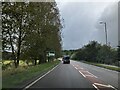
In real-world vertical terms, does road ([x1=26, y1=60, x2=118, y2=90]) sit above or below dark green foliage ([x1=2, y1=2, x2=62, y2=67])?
below

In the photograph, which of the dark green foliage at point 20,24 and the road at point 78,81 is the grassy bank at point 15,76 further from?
the dark green foliage at point 20,24

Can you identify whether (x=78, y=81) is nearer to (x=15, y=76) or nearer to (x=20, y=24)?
(x=15, y=76)

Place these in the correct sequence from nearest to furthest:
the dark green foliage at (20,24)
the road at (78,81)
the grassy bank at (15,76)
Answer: the grassy bank at (15,76)
the road at (78,81)
the dark green foliage at (20,24)

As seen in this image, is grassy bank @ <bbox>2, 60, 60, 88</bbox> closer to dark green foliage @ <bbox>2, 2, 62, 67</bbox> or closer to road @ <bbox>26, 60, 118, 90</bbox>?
road @ <bbox>26, 60, 118, 90</bbox>

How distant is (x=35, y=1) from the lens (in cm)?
3875

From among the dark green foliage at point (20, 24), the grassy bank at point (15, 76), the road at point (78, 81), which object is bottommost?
the road at point (78, 81)

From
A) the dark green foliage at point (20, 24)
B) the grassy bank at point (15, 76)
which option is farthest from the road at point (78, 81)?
the dark green foliage at point (20, 24)

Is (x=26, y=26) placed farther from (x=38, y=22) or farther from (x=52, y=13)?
(x=52, y=13)

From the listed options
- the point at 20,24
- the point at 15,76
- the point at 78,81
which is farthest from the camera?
the point at 20,24

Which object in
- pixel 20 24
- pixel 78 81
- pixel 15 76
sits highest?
pixel 20 24

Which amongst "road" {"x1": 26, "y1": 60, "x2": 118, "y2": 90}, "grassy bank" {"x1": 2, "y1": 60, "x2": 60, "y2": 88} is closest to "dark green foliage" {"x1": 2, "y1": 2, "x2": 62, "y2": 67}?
"grassy bank" {"x1": 2, "y1": 60, "x2": 60, "y2": 88}

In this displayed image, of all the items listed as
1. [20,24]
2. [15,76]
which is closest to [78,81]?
[15,76]

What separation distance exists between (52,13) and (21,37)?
455 inches

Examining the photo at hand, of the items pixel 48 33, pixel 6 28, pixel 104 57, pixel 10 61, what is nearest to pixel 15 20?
pixel 6 28
